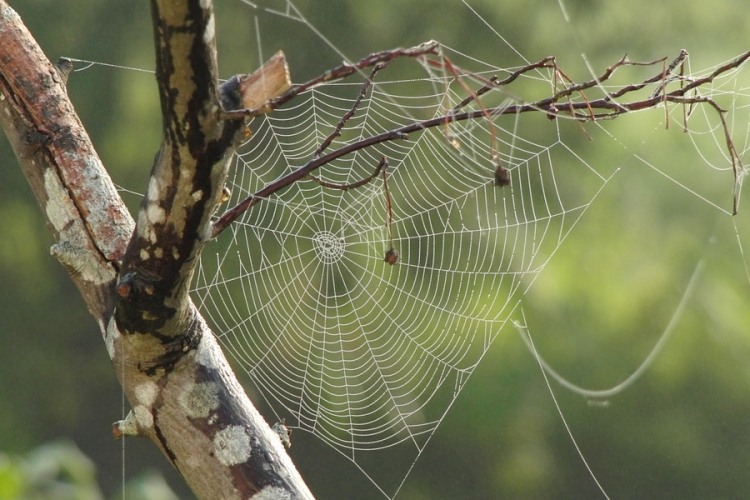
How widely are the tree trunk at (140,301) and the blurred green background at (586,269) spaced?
1778 mm

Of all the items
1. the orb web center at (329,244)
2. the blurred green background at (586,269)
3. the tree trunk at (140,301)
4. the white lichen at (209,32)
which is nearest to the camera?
the white lichen at (209,32)

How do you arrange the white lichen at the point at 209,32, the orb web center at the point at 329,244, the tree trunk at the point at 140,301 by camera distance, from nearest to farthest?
the white lichen at the point at 209,32 < the tree trunk at the point at 140,301 < the orb web center at the point at 329,244

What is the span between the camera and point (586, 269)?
8.60 feet

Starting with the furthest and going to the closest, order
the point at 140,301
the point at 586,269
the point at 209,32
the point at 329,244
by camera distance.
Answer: the point at 586,269
the point at 329,244
the point at 140,301
the point at 209,32

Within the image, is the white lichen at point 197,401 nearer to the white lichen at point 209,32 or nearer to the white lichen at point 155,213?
the white lichen at point 155,213

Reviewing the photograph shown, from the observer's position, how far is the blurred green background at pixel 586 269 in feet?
8.45

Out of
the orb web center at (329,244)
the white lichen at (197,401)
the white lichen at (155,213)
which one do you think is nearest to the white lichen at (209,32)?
the white lichen at (155,213)

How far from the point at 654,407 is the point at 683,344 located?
237mm

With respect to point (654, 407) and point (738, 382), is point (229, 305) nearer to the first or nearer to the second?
point (654, 407)

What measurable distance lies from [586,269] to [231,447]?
198cm

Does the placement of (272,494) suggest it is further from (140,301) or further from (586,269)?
(586,269)

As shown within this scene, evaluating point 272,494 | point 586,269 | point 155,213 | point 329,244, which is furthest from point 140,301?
point 586,269

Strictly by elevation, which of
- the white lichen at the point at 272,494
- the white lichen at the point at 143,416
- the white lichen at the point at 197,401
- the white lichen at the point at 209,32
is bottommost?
the white lichen at the point at 272,494

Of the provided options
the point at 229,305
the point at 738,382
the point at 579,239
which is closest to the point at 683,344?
the point at 738,382
